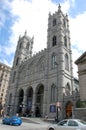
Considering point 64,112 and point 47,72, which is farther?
point 47,72

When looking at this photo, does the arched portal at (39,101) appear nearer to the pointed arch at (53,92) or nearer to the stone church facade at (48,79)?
the stone church facade at (48,79)

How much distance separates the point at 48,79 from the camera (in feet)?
136

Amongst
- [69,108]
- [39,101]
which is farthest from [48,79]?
[69,108]

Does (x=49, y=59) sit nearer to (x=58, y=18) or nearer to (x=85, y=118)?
(x=58, y=18)

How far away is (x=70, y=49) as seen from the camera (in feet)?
154

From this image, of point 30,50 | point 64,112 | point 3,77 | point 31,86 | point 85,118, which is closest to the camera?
point 85,118

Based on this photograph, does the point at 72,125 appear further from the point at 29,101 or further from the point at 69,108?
the point at 29,101

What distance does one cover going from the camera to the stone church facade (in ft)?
119

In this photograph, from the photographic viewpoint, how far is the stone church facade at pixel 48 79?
119 feet

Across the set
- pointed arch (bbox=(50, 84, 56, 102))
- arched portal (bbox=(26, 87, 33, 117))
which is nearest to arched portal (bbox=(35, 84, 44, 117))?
arched portal (bbox=(26, 87, 33, 117))

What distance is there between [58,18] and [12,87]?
31.1 metres

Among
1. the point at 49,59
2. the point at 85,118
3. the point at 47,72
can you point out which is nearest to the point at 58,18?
the point at 49,59

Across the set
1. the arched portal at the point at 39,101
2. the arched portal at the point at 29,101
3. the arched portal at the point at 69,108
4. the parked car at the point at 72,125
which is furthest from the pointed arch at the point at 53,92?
the parked car at the point at 72,125

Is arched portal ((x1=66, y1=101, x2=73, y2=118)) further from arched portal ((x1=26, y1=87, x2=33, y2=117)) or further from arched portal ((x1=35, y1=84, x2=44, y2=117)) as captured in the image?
arched portal ((x1=26, y1=87, x2=33, y2=117))
